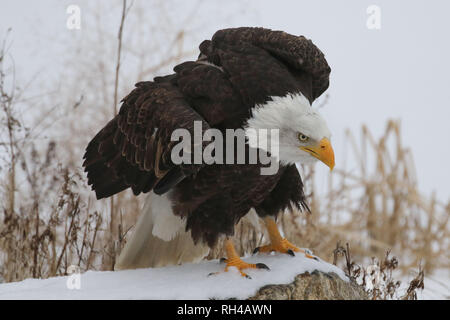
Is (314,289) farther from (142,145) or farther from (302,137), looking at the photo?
(142,145)

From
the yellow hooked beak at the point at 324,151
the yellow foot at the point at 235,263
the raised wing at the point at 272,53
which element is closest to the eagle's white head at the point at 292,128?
the yellow hooked beak at the point at 324,151

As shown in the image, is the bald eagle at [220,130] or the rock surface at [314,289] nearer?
the bald eagle at [220,130]

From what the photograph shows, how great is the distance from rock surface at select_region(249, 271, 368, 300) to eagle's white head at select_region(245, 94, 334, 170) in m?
0.74

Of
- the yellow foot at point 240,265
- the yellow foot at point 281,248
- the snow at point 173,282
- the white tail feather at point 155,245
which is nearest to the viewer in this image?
the snow at point 173,282

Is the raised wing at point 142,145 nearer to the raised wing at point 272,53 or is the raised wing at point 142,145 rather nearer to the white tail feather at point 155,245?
the white tail feather at point 155,245

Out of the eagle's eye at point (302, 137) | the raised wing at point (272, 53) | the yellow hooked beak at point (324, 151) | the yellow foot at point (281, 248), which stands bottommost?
the yellow foot at point (281, 248)

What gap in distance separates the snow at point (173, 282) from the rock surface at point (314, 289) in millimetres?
37

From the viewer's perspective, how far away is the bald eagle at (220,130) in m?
3.29

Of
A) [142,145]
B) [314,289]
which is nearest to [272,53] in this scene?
[142,145]

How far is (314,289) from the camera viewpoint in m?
3.57

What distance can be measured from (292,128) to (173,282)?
1114mm
